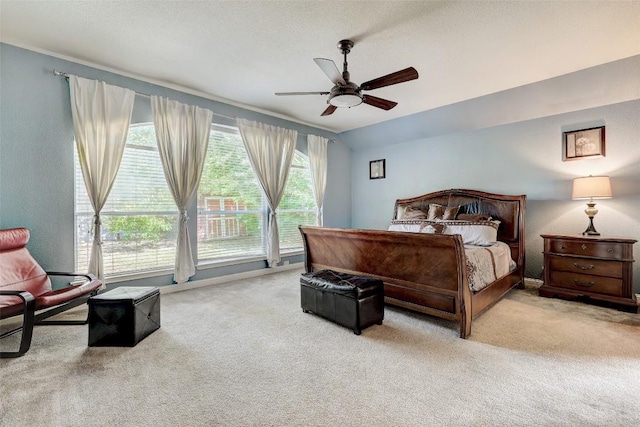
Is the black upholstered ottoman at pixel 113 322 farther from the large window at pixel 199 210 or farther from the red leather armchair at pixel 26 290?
the large window at pixel 199 210

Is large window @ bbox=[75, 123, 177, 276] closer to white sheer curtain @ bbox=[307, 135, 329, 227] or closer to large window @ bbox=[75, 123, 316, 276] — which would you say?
large window @ bbox=[75, 123, 316, 276]

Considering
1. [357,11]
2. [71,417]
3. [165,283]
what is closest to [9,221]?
[165,283]

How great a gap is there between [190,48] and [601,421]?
4403mm

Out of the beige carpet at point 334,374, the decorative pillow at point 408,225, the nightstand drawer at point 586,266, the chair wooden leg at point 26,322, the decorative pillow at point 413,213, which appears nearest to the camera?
the beige carpet at point 334,374

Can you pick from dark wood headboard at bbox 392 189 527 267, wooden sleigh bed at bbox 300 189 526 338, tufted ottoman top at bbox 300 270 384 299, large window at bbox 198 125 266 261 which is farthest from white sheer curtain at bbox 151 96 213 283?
dark wood headboard at bbox 392 189 527 267

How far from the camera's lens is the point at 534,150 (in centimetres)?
434

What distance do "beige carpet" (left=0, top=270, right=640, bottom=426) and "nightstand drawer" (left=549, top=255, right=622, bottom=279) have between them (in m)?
0.50

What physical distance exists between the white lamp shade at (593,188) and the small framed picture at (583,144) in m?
0.57

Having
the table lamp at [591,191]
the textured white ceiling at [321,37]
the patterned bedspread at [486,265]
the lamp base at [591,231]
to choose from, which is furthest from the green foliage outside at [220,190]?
the lamp base at [591,231]

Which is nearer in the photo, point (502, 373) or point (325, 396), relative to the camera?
point (325, 396)

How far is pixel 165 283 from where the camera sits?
13.2ft

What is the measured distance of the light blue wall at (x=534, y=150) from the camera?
361 cm

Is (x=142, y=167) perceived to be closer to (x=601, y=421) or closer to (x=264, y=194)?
(x=264, y=194)

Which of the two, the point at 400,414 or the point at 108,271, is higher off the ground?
the point at 108,271
